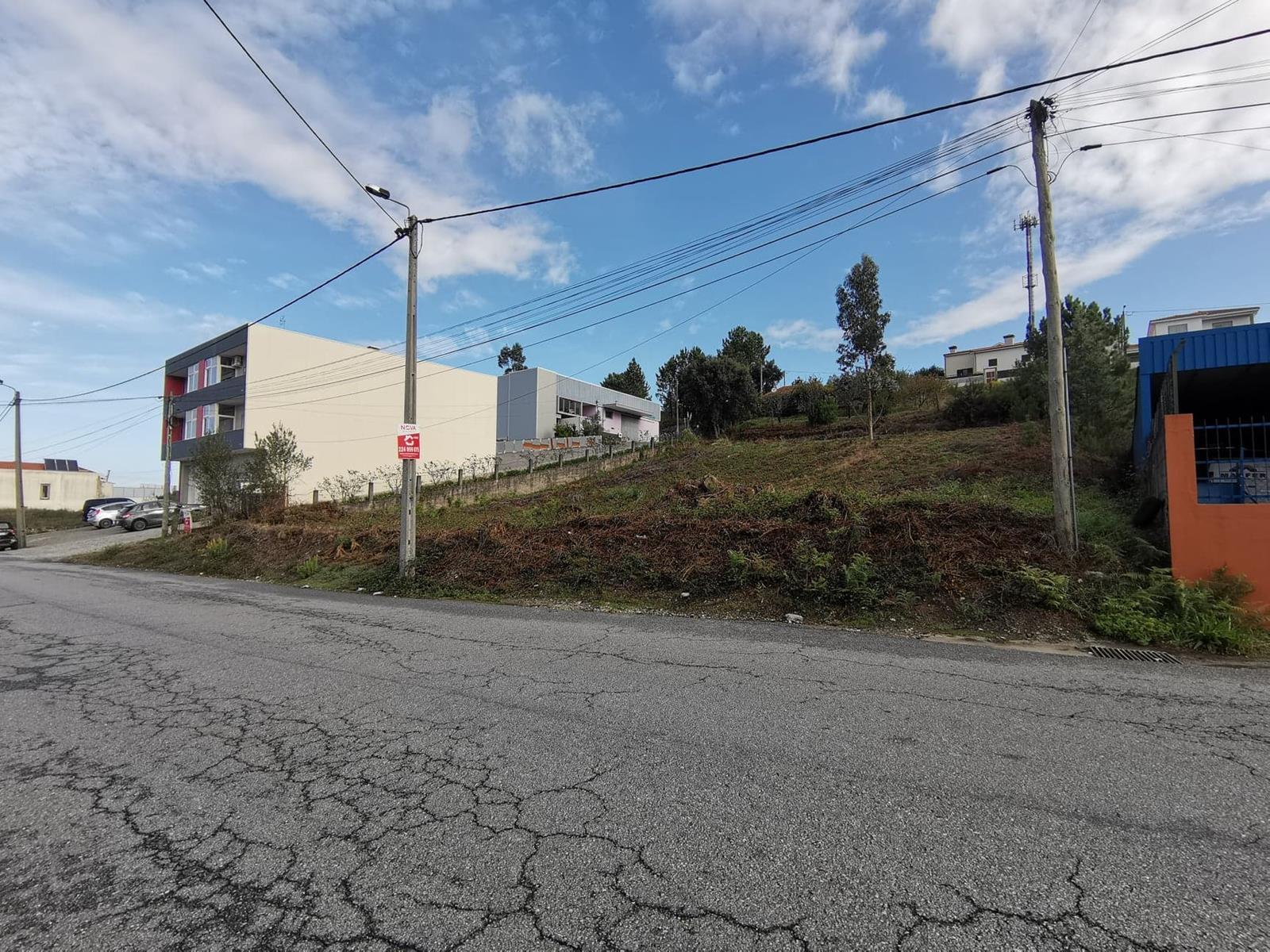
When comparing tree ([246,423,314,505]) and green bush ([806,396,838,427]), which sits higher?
green bush ([806,396,838,427])

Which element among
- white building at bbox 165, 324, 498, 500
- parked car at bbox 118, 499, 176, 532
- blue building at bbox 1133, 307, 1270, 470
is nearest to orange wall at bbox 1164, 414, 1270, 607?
blue building at bbox 1133, 307, 1270, 470

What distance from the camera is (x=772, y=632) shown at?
8.03m

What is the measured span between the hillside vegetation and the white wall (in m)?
17.0

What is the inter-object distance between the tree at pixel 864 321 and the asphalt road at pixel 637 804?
1072 inches

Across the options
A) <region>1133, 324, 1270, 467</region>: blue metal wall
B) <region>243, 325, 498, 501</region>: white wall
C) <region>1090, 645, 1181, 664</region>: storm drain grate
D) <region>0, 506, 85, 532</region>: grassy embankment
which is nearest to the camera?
<region>1090, 645, 1181, 664</region>: storm drain grate

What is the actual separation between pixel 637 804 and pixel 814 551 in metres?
7.50

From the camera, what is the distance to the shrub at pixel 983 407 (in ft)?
91.6

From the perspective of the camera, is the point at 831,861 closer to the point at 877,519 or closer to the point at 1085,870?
the point at 1085,870

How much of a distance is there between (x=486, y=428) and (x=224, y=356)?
1856 cm

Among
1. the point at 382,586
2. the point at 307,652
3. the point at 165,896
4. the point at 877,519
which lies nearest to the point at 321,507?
the point at 382,586

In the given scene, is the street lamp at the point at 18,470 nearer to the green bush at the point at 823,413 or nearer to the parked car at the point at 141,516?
the parked car at the point at 141,516

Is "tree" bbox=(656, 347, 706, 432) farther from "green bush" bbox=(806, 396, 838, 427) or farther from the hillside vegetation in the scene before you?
the hillside vegetation

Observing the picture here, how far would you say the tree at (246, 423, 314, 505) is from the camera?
24.2 meters

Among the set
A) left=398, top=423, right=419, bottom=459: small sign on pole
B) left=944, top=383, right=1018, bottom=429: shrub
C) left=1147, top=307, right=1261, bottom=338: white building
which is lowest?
left=398, top=423, right=419, bottom=459: small sign on pole
